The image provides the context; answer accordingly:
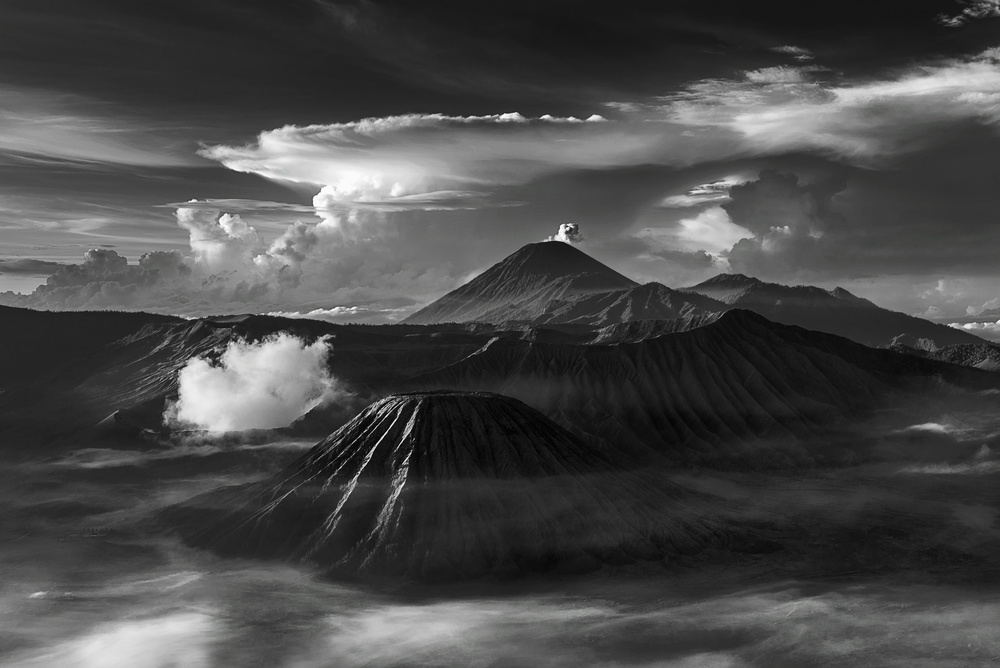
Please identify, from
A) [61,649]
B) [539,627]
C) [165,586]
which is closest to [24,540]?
[165,586]

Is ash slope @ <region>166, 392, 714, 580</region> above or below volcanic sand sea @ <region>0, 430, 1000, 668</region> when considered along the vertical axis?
above

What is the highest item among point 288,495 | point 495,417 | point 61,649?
point 495,417

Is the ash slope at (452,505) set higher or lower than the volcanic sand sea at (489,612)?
higher

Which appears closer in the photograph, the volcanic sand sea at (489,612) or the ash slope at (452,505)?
the volcanic sand sea at (489,612)

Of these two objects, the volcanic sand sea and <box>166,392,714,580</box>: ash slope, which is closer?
the volcanic sand sea

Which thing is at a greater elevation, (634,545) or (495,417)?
(495,417)

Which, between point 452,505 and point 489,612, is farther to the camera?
point 452,505

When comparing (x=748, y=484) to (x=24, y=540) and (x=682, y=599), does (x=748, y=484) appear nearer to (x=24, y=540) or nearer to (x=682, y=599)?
(x=682, y=599)

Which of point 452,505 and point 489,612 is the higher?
point 452,505
